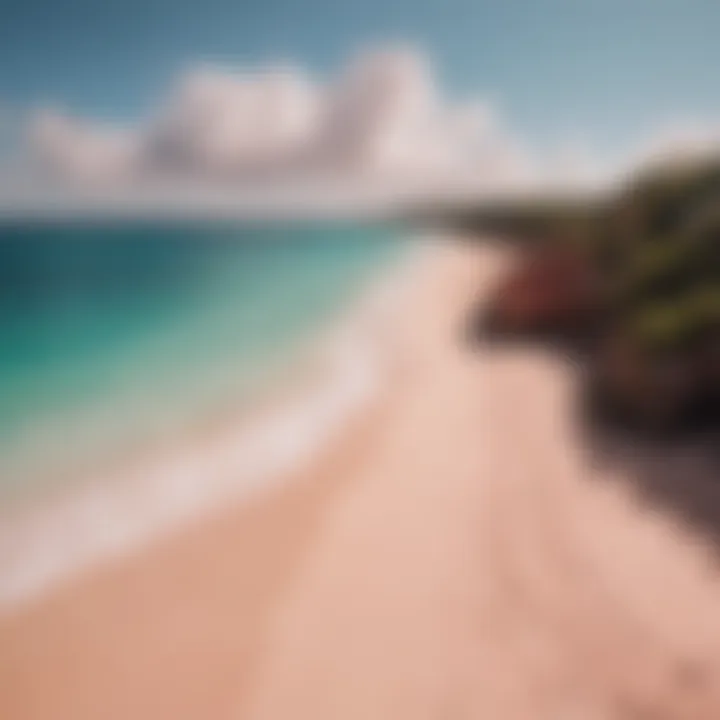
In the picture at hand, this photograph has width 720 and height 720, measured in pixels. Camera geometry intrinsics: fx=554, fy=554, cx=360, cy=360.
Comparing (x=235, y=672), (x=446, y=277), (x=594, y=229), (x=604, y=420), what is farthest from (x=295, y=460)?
(x=446, y=277)

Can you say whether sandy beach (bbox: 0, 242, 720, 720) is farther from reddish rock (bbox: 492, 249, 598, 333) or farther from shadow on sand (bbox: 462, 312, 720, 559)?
reddish rock (bbox: 492, 249, 598, 333)

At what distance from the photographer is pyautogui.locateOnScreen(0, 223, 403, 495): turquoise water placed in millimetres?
4520

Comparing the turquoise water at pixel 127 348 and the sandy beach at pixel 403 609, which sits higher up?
the turquoise water at pixel 127 348

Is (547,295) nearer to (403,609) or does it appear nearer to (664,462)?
(664,462)

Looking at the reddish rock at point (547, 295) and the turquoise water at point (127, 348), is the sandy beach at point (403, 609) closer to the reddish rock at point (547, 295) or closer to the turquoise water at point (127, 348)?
the turquoise water at point (127, 348)

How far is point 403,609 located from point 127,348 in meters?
6.09

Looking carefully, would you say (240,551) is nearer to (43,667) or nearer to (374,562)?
(374,562)

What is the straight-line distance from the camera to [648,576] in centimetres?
246

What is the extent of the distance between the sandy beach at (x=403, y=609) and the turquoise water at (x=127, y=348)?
1707 millimetres

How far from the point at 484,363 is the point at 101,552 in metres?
3.82

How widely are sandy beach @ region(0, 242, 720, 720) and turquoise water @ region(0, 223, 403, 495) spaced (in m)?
1.71

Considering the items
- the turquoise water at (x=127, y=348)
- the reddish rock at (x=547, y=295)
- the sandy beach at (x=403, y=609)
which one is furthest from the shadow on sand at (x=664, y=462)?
the turquoise water at (x=127, y=348)

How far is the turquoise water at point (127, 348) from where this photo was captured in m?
4.52

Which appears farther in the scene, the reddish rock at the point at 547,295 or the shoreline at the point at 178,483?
the reddish rock at the point at 547,295
